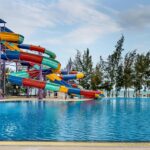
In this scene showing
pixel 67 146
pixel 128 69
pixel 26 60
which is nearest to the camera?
pixel 67 146

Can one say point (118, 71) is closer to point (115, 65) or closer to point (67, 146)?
point (115, 65)

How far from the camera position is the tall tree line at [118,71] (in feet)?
200

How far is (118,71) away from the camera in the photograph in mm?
61062

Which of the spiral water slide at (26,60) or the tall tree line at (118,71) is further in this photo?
the tall tree line at (118,71)

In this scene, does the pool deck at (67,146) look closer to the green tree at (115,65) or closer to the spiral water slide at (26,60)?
the spiral water slide at (26,60)

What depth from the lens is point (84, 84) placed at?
204 ft

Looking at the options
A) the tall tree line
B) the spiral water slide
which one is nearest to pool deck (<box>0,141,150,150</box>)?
the spiral water slide

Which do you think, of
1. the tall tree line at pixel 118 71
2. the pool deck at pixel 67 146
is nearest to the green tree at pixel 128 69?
the tall tree line at pixel 118 71

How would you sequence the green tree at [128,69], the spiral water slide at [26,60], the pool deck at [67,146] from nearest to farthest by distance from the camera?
the pool deck at [67,146] → the spiral water slide at [26,60] → the green tree at [128,69]

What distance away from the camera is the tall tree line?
6084 cm

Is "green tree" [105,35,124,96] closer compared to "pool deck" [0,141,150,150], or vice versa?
"pool deck" [0,141,150,150]

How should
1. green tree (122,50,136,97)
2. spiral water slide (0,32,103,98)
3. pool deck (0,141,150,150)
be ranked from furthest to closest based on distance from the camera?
green tree (122,50,136,97) < spiral water slide (0,32,103,98) < pool deck (0,141,150,150)

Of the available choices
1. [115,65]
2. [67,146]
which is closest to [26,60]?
[67,146]

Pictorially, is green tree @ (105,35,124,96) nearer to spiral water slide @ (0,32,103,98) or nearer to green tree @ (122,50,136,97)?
green tree @ (122,50,136,97)
